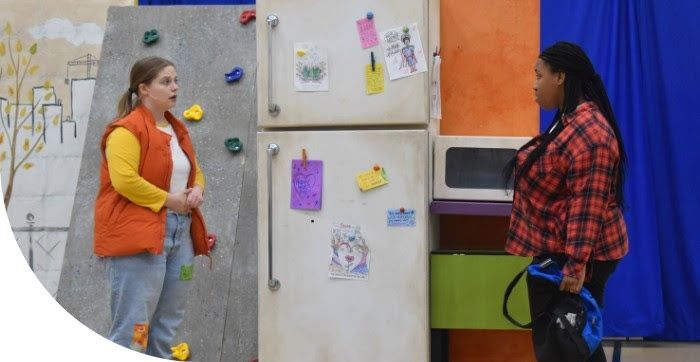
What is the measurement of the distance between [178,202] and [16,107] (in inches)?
98.6

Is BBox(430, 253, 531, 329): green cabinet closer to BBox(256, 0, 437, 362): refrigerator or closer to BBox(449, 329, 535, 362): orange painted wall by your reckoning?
BBox(256, 0, 437, 362): refrigerator

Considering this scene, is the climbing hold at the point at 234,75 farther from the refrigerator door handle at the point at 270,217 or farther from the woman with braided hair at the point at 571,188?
the woman with braided hair at the point at 571,188

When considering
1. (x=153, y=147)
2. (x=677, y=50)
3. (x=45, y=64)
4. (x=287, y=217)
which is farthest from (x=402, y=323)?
(x=45, y=64)

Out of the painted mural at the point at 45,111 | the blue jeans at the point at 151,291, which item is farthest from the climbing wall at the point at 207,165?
the blue jeans at the point at 151,291

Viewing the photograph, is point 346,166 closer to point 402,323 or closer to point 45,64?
point 402,323

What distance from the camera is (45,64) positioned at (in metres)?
5.58

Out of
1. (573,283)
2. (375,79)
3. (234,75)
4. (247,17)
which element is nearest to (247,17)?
(247,17)

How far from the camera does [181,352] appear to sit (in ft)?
14.1

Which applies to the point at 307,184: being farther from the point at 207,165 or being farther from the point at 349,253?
the point at 207,165

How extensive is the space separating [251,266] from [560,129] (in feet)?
6.29

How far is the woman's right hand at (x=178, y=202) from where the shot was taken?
3545 millimetres

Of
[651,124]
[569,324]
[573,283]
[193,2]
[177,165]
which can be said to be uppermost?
[193,2]

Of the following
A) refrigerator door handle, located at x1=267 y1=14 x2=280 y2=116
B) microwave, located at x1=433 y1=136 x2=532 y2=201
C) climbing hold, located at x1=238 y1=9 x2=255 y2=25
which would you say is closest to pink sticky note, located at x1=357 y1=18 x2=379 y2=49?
refrigerator door handle, located at x1=267 y1=14 x2=280 y2=116

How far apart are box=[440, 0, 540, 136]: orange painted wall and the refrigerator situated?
377mm
